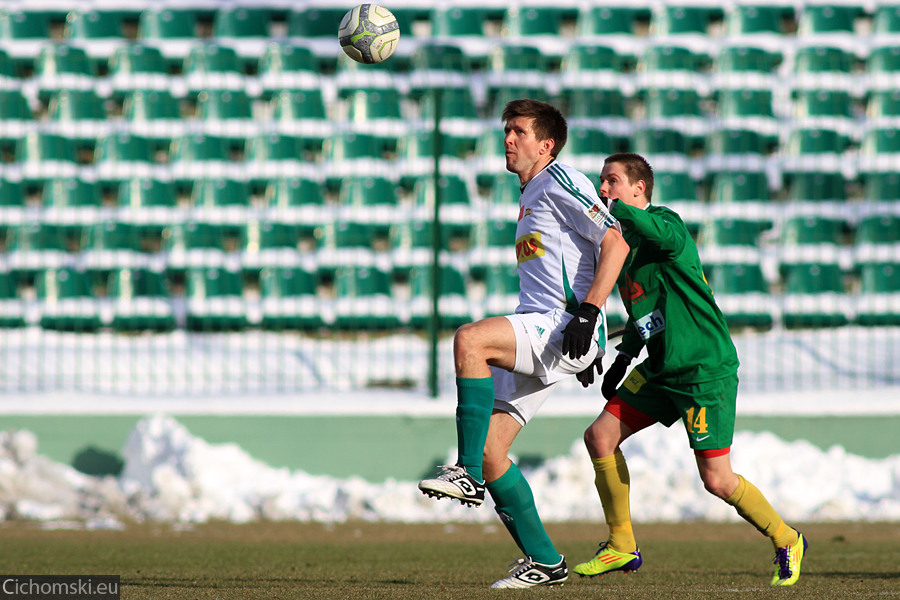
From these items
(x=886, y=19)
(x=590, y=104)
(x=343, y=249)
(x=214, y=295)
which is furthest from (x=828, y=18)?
(x=214, y=295)

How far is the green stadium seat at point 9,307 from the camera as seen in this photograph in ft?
32.4

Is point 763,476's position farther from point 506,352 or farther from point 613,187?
point 506,352

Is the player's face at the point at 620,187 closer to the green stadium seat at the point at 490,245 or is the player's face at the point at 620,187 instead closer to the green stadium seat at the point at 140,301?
the green stadium seat at the point at 490,245

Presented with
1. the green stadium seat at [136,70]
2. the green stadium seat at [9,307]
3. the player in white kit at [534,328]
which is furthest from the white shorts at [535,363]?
the green stadium seat at [136,70]

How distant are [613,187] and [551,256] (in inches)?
24.3

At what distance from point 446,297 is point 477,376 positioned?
660cm

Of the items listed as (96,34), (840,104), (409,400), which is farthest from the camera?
(96,34)

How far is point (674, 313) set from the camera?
159 inches

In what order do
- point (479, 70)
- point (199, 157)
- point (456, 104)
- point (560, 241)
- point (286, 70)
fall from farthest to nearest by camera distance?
point (479, 70) → point (286, 70) → point (199, 157) → point (456, 104) → point (560, 241)

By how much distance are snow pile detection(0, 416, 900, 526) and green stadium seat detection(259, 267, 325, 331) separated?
213 centimetres

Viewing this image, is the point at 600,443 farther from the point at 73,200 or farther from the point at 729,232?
the point at 73,200

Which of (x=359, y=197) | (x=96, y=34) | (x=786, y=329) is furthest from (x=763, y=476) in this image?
(x=96, y=34)

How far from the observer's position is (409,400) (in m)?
8.10

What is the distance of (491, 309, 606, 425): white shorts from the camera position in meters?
3.56
